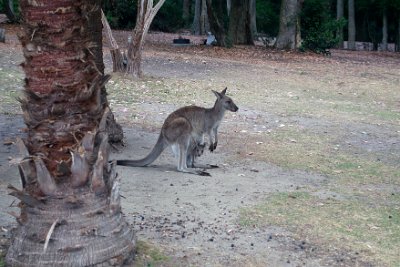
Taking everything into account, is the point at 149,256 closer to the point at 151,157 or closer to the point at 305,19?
the point at 151,157

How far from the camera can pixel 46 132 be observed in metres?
4.82

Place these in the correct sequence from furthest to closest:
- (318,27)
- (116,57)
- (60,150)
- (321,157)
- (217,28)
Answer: (318,27), (217,28), (116,57), (321,157), (60,150)

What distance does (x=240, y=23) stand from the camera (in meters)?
29.9

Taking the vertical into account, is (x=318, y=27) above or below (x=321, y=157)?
above

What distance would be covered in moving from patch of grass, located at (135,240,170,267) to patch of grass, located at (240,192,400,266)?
125cm

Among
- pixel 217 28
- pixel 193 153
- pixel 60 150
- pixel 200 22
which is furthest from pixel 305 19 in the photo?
pixel 60 150

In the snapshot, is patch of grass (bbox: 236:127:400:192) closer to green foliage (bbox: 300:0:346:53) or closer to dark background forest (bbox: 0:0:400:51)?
green foliage (bbox: 300:0:346:53)

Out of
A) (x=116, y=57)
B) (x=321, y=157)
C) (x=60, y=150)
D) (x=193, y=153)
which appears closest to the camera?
(x=60, y=150)

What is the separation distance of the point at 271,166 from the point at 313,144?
5.99 ft

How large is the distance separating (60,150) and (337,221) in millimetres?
3128

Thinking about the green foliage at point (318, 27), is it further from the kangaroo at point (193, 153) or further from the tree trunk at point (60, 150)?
the tree trunk at point (60, 150)

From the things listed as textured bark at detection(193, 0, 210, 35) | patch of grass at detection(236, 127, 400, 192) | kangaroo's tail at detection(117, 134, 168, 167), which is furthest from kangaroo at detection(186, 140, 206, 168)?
textured bark at detection(193, 0, 210, 35)

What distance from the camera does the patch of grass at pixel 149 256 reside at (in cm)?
527

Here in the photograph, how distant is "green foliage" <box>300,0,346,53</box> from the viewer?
27.6 m
